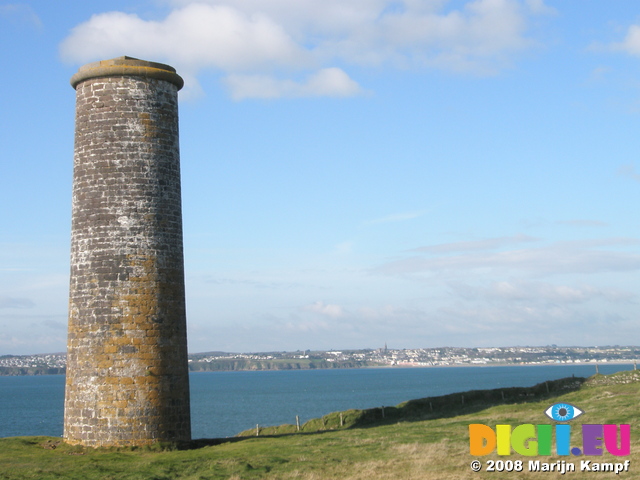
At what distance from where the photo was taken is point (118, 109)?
811 inches

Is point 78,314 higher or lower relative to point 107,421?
higher

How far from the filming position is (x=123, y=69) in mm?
20656

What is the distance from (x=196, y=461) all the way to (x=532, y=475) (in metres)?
7.66

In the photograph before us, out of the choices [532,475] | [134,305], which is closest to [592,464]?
[532,475]

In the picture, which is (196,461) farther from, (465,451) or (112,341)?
(465,451)

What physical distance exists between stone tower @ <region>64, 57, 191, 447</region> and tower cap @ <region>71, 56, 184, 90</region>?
27mm

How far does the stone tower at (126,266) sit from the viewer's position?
771 inches

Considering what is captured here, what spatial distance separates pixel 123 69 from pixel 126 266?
5237 millimetres

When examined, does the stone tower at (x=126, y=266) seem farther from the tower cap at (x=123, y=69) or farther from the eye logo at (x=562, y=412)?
the eye logo at (x=562, y=412)
